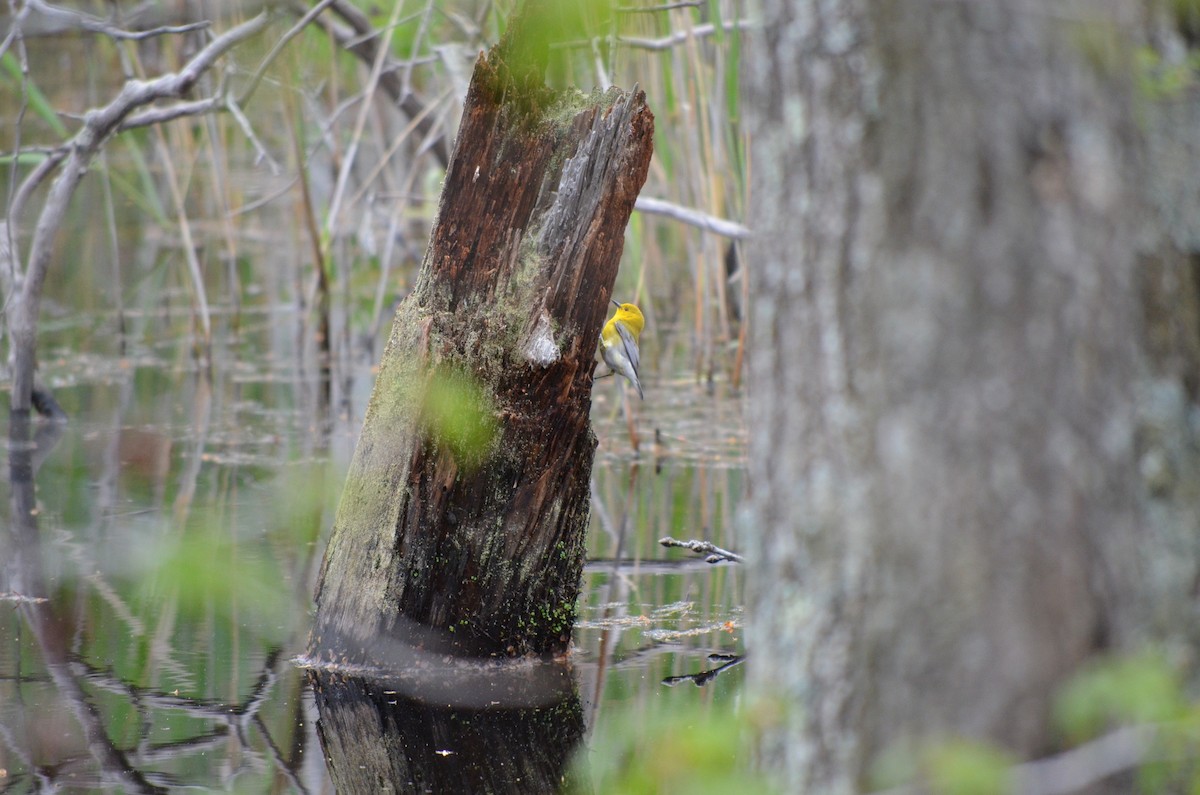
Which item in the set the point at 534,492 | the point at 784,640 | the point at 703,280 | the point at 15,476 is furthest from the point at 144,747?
the point at 703,280

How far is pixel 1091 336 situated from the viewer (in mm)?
1213

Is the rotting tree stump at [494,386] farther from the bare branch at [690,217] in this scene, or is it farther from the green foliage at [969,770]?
the green foliage at [969,770]

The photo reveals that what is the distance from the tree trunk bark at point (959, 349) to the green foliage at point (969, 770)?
13 cm

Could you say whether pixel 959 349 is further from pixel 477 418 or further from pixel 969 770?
pixel 477 418

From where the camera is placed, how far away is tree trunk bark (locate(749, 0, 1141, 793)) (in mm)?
1199

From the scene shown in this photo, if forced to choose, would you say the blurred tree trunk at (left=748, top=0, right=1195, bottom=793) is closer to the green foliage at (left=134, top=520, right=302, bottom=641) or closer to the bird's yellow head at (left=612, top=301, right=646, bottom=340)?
the green foliage at (left=134, top=520, right=302, bottom=641)

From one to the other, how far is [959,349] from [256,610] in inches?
101

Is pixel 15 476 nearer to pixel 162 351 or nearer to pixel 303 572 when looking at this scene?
pixel 303 572

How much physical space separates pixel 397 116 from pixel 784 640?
9389 mm

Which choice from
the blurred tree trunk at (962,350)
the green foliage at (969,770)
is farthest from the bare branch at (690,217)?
the green foliage at (969,770)

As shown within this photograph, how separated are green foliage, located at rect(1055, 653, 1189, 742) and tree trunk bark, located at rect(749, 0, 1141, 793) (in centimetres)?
3

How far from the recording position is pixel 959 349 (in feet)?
4.02

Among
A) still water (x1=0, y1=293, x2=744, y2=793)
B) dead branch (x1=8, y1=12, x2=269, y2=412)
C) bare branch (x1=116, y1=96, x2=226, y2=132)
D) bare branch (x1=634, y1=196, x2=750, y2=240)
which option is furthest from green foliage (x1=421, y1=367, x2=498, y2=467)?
bare branch (x1=116, y1=96, x2=226, y2=132)

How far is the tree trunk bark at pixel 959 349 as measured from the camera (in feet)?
3.93
